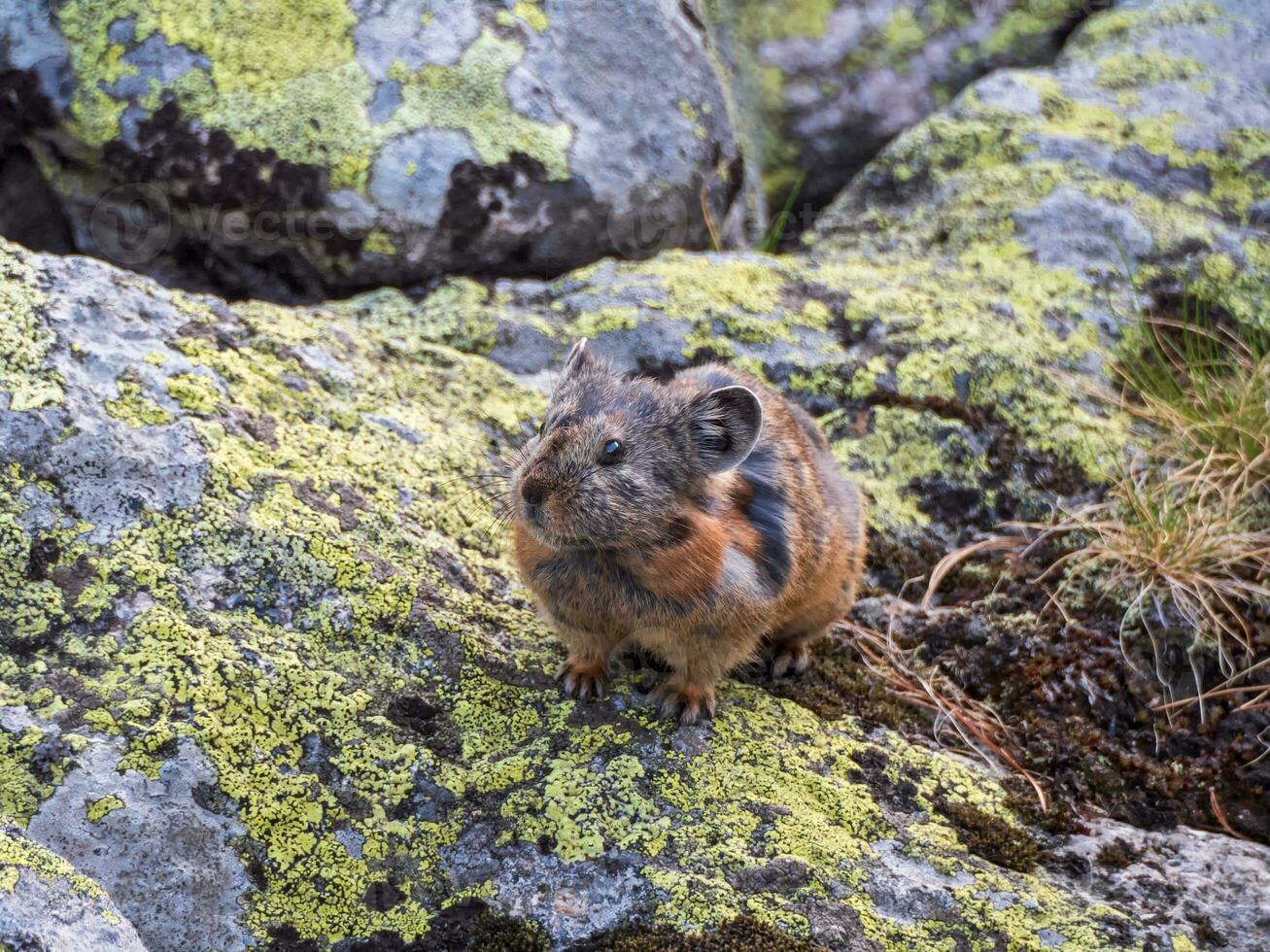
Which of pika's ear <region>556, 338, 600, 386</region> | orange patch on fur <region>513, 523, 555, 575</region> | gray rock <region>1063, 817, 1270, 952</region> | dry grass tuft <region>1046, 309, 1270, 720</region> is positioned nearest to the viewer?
gray rock <region>1063, 817, 1270, 952</region>

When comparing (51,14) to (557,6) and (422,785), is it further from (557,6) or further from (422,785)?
(422,785)

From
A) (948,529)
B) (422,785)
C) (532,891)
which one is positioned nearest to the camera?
(532,891)

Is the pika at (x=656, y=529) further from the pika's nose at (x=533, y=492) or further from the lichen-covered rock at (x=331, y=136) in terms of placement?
the lichen-covered rock at (x=331, y=136)

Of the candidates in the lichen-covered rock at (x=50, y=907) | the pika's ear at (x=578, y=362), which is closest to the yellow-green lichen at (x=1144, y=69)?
the pika's ear at (x=578, y=362)

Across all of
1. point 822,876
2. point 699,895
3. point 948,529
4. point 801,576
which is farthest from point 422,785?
point 948,529

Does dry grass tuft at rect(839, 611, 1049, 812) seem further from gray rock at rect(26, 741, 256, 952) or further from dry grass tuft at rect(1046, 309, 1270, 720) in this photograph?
gray rock at rect(26, 741, 256, 952)

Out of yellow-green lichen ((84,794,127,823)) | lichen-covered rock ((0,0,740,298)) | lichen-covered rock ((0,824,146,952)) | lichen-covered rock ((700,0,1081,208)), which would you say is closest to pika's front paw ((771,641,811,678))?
yellow-green lichen ((84,794,127,823))

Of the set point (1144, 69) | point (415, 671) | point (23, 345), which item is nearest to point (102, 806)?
point (415, 671)
